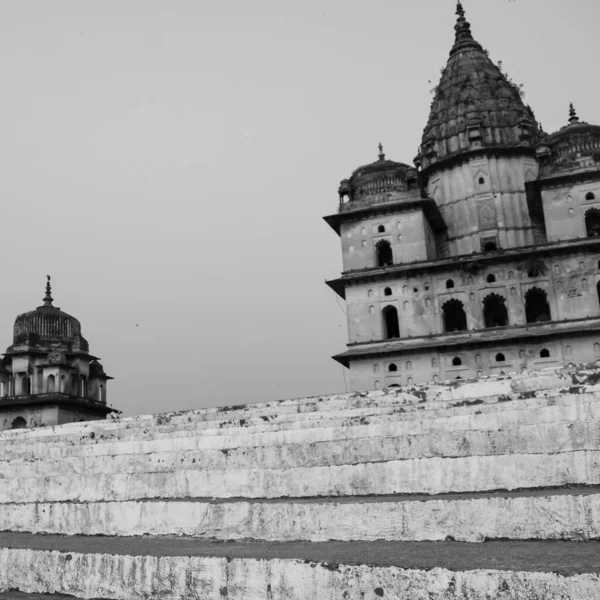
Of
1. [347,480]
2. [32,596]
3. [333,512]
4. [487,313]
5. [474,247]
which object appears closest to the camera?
[32,596]

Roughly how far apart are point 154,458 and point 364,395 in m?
9.39

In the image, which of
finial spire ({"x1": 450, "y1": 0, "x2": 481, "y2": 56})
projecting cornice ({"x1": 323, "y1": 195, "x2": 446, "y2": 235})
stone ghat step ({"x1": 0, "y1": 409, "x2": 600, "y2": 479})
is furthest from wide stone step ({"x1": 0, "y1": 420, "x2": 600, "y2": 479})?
finial spire ({"x1": 450, "y1": 0, "x2": 481, "y2": 56})

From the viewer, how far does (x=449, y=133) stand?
46.9 metres

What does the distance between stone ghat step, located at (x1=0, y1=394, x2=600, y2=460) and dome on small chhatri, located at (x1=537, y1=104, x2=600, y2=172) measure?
95.1ft

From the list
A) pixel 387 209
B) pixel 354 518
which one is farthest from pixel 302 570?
pixel 387 209

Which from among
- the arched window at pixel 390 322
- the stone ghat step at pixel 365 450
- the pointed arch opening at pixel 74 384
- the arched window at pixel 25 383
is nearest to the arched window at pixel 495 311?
the arched window at pixel 390 322

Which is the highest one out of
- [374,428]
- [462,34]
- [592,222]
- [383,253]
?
[462,34]

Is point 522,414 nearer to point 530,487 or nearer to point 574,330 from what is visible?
point 530,487

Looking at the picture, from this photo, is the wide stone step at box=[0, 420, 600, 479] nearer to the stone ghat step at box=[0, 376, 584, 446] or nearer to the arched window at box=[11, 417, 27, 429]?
the stone ghat step at box=[0, 376, 584, 446]

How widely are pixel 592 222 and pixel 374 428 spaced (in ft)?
101

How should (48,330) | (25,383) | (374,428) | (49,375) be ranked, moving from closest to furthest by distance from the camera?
1. (374,428)
2. (49,375)
3. (25,383)
4. (48,330)

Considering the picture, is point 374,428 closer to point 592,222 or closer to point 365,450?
point 365,450

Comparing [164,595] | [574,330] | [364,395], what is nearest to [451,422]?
[164,595]

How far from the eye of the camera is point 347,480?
11.9 meters
